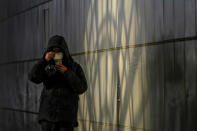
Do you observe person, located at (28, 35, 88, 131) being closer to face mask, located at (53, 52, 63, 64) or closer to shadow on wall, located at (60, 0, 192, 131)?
face mask, located at (53, 52, 63, 64)

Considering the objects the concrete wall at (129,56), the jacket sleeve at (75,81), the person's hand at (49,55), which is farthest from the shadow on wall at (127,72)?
the person's hand at (49,55)

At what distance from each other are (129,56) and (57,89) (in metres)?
1.17

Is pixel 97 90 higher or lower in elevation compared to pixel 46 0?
lower

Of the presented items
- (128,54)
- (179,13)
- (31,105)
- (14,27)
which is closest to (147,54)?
(128,54)

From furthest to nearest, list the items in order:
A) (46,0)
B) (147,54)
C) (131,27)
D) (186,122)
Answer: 1. (46,0)
2. (131,27)
3. (147,54)
4. (186,122)

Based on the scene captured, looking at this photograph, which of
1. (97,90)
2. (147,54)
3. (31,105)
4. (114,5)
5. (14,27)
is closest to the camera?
(147,54)

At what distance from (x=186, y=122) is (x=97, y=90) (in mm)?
2392

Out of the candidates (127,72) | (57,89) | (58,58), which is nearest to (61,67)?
(58,58)

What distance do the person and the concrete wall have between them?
83 cm

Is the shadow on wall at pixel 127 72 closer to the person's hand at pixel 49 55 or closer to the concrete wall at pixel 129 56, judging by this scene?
the concrete wall at pixel 129 56

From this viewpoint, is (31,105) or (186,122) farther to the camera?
(31,105)

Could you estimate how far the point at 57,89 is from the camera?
544 centimetres

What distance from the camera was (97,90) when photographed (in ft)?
22.7

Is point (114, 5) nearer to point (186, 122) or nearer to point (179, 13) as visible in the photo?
point (179, 13)
